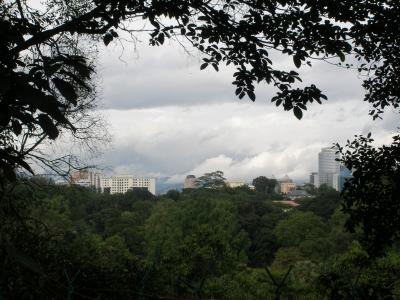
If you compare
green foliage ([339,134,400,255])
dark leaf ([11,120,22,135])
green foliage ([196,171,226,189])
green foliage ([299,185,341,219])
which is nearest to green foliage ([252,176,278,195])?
green foliage ([196,171,226,189])

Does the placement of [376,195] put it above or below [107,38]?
below

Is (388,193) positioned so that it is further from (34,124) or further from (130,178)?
(130,178)

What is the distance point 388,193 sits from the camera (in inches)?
184

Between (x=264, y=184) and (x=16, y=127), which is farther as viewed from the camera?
(x=264, y=184)

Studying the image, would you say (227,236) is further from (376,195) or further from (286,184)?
(286,184)

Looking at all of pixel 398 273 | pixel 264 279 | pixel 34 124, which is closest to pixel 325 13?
pixel 34 124

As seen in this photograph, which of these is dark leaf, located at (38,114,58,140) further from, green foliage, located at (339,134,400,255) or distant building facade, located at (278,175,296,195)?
distant building facade, located at (278,175,296,195)

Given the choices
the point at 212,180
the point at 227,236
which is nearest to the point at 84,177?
the point at 227,236

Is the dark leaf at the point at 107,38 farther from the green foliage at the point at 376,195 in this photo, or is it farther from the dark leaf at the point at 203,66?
the green foliage at the point at 376,195

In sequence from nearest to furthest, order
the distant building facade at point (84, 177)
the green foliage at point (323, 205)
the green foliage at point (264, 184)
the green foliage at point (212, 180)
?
the distant building facade at point (84, 177) < the green foliage at point (323, 205) < the green foliage at point (212, 180) < the green foliage at point (264, 184)

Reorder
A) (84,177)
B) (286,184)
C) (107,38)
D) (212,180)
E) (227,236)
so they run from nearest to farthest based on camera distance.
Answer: (107,38) < (84,177) < (227,236) < (212,180) < (286,184)

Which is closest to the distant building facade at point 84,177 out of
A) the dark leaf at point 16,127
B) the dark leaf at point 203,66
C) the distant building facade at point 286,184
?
the dark leaf at point 203,66

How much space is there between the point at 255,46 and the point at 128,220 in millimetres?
51138

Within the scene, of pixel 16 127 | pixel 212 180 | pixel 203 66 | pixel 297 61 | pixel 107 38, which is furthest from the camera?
pixel 212 180
